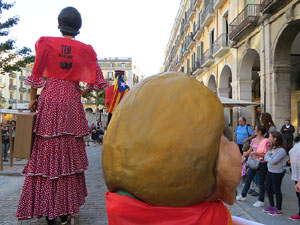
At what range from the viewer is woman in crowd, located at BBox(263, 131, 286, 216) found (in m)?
3.94

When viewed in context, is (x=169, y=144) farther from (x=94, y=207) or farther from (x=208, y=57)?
(x=208, y=57)

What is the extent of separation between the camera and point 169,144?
3.34 feet

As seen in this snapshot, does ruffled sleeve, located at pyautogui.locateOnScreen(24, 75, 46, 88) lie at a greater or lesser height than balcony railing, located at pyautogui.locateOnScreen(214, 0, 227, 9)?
lesser

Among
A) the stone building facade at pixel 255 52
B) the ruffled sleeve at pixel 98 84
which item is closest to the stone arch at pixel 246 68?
the stone building facade at pixel 255 52

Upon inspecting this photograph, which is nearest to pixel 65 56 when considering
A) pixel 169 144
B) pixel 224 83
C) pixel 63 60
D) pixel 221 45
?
pixel 63 60

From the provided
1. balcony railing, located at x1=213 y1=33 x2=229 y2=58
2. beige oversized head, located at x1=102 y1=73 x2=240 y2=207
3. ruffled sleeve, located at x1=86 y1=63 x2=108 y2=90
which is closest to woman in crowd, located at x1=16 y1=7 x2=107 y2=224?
ruffled sleeve, located at x1=86 y1=63 x2=108 y2=90

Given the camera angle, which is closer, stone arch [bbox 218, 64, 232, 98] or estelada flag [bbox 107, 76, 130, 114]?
estelada flag [bbox 107, 76, 130, 114]

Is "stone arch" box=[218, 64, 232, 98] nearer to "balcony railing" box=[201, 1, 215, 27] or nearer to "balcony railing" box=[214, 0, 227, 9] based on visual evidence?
"balcony railing" box=[214, 0, 227, 9]

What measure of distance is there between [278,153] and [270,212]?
0.87 m

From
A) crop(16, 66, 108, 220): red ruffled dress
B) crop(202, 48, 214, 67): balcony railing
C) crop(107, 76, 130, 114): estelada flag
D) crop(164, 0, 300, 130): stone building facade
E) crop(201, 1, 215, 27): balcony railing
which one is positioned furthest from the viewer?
crop(202, 48, 214, 67): balcony railing

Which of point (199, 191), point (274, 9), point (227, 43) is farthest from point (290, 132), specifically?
point (199, 191)

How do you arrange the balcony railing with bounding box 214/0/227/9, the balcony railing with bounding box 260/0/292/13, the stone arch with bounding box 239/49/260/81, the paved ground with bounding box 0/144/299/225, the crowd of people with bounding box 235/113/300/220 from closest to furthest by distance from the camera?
the paved ground with bounding box 0/144/299/225 → the crowd of people with bounding box 235/113/300/220 → the balcony railing with bounding box 260/0/292/13 → the stone arch with bounding box 239/49/260/81 → the balcony railing with bounding box 214/0/227/9

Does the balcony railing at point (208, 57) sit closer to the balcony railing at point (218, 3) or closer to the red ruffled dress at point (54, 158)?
the balcony railing at point (218, 3)

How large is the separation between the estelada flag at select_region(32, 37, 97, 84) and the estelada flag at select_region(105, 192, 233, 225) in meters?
1.71
